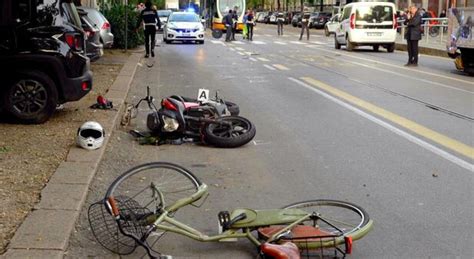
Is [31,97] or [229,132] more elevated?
[31,97]

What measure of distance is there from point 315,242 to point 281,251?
356mm

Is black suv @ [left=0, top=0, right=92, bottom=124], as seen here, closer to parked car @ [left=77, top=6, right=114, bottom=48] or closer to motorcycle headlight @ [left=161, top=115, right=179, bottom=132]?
motorcycle headlight @ [left=161, top=115, right=179, bottom=132]

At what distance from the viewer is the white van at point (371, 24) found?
28.2 meters

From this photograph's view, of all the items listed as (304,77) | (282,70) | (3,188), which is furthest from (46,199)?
(282,70)

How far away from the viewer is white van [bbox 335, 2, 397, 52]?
2822 cm

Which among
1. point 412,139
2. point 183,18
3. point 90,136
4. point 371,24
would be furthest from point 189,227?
point 183,18

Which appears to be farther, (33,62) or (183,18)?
(183,18)

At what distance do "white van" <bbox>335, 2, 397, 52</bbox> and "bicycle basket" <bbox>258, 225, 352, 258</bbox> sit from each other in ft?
79.4

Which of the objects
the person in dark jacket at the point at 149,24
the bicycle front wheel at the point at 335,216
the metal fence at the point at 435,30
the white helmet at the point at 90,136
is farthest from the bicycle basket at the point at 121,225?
the metal fence at the point at 435,30

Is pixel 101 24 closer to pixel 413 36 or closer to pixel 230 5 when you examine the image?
pixel 413 36

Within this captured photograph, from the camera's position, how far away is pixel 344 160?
7754 millimetres

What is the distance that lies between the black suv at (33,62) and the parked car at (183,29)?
21.9 m

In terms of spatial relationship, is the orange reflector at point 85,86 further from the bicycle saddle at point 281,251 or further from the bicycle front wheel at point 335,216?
the bicycle saddle at point 281,251

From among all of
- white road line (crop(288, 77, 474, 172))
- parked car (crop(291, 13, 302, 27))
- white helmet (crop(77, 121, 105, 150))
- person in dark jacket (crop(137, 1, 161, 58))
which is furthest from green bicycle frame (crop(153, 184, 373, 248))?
parked car (crop(291, 13, 302, 27))
